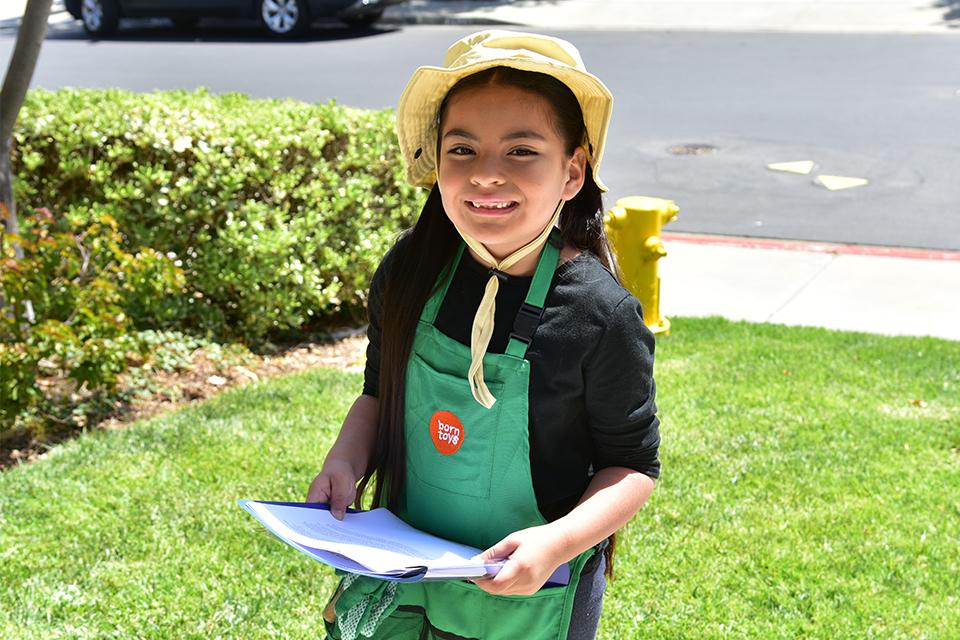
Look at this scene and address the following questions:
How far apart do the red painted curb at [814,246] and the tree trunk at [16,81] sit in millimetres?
4465

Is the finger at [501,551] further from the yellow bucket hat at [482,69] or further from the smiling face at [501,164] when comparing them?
the yellow bucket hat at [482,69]

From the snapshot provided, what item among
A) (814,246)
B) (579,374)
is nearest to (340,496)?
(579,374)

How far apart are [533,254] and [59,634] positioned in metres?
1.86

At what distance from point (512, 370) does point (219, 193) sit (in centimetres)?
370

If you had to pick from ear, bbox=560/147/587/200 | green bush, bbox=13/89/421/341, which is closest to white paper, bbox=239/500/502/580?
ear, bbox=560/147/587/200

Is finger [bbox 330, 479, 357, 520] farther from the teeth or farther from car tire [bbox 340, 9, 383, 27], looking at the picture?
car tire [bbox 340, 9, 383, 27]

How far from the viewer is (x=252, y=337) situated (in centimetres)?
546

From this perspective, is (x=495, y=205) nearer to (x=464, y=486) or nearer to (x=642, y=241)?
(x=464, y=486)

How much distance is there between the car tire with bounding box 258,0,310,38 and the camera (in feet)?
57.3

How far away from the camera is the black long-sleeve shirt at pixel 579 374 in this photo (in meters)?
1.81

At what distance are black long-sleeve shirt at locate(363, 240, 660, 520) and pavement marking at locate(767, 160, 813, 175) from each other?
7.83m

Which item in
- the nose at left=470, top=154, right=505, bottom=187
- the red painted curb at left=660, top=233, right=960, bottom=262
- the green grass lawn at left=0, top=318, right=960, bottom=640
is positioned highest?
the nose at left=470, top=154, right=505, bottom=187

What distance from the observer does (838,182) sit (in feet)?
29.1

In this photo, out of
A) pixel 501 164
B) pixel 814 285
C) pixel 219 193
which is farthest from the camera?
pixel 814 285
